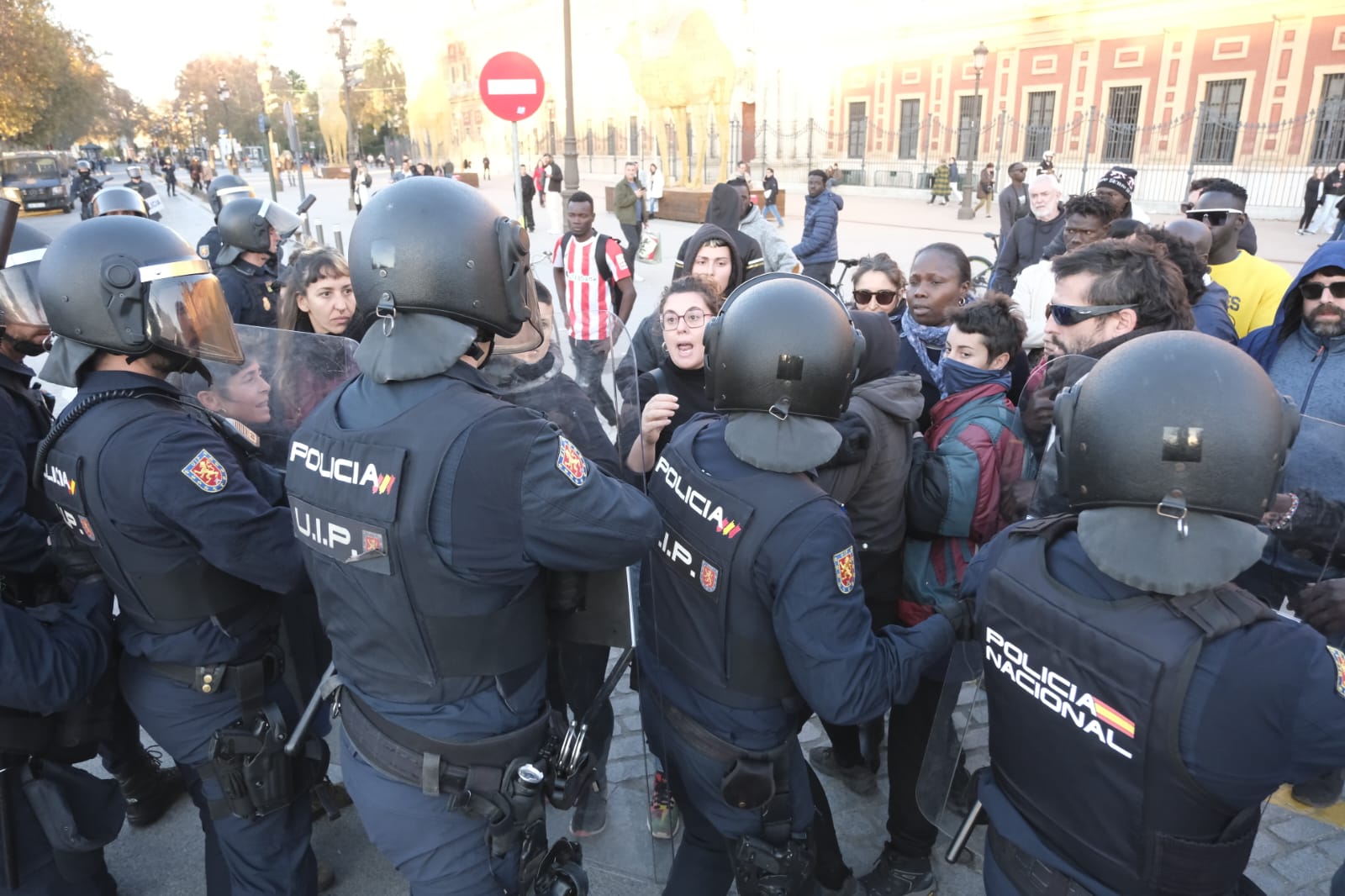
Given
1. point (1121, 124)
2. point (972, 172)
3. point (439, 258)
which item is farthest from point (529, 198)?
point (1121, 124)

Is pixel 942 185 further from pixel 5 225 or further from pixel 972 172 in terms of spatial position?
pixel 5 225

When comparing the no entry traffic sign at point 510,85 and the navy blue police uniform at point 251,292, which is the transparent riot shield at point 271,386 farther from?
the no entry traffic sign at point 510,85

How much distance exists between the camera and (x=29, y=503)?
8.83ft

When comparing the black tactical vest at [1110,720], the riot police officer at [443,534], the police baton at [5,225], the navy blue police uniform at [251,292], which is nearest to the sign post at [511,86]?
the navy blue police uniform at [251,292]

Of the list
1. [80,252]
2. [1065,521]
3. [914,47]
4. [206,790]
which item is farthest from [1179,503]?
[914,47]

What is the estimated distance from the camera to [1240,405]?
4.52ft

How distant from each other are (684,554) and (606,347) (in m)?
0.72

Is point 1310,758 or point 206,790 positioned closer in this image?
point 1310,758

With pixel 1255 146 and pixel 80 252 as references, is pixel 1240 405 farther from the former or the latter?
pixel 1255 146

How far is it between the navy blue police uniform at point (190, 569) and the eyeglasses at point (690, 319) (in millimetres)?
1525

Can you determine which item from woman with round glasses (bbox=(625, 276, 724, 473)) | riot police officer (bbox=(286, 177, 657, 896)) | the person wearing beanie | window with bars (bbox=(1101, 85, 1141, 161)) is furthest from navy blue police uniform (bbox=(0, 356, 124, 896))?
window with bars (bbox=(1101, 85, 1141, 161))

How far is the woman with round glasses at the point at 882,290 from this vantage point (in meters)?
3.82

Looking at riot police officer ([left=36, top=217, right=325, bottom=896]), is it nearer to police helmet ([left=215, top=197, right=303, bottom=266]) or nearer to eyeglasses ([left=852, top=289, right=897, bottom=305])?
eyeglasses ([left=852, top=289, right=897, bottom=305])

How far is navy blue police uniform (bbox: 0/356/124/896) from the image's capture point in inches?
84.2
